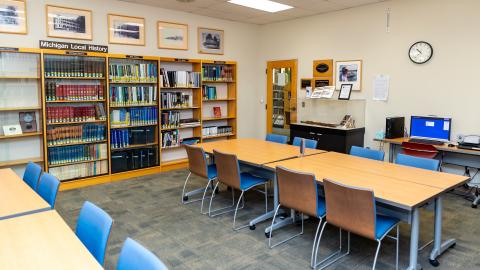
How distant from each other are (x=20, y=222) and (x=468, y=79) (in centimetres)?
545

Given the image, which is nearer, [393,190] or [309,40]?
[393,190]

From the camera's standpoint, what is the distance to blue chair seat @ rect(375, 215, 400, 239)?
2494 mm

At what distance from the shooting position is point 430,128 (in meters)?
A: 5.02

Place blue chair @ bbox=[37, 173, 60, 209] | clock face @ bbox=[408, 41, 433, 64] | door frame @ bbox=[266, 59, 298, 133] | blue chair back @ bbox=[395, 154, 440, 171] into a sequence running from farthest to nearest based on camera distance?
1. door frame @ bbox=[266, 59, 298, 133]
2. clock face @ bbox=[408, 41, 433, 64]
3. blue chair back @ bbox=[395, 154, 440, 171]
4. blue chair @ bbox=[37, 173, 60, 209]

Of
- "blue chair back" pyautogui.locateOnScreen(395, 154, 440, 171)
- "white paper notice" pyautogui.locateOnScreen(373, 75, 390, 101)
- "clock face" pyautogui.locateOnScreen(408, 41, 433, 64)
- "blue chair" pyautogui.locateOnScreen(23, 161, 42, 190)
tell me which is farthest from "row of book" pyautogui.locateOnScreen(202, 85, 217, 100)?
"blue chair back" pyautogui.locateOnScreen(395, 154, 440, 171)

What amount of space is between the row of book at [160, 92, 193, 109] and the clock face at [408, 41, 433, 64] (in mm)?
3834

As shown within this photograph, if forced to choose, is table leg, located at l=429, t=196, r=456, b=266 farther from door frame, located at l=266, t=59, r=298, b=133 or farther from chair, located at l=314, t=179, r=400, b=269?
door frame, located at l=266, t=59, r=298, b=133

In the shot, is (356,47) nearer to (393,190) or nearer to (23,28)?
(393,190)

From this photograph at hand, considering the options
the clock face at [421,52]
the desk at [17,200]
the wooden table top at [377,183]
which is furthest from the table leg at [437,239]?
the clock face at [421,52]

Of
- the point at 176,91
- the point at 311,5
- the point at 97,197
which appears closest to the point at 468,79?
the point at 311,5

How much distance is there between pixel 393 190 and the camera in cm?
262

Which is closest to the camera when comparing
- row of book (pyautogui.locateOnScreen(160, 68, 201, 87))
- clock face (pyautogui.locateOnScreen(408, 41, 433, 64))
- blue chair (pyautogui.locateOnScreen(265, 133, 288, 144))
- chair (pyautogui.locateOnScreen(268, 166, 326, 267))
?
chair (pyautogui.locateOnScreen(268, 166, 326, 267))

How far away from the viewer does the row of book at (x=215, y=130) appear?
6.86m

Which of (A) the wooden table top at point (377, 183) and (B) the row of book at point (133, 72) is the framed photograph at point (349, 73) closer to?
(A) the wooden table top at point (377, 183)
